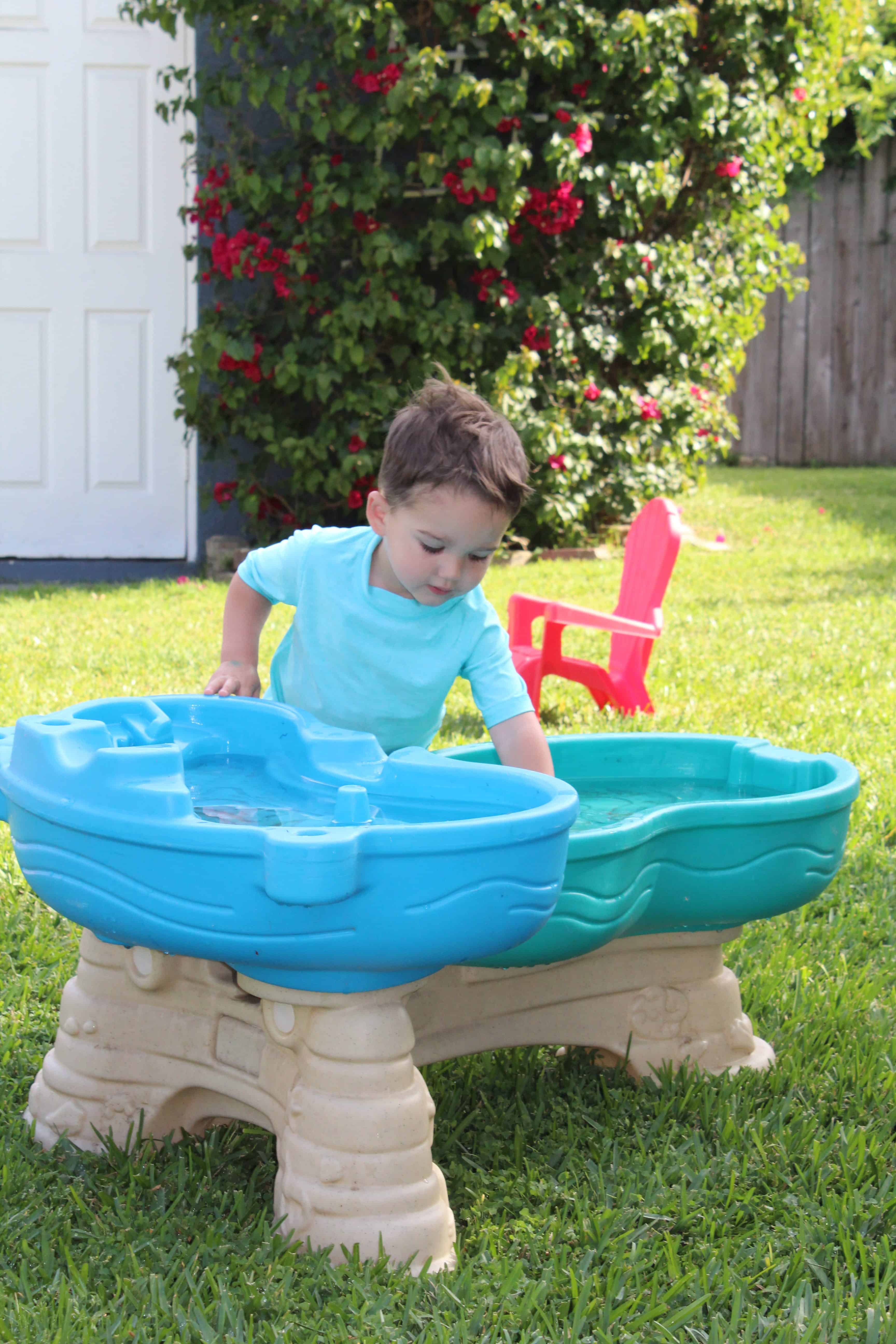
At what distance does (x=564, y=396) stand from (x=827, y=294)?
5525 mm

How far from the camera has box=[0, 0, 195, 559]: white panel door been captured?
249 inches

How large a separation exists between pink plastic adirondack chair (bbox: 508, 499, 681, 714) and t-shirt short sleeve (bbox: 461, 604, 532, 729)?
149 centimetres

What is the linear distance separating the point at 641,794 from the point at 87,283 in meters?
5.04

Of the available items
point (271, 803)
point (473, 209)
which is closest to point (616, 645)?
point (271, 803)

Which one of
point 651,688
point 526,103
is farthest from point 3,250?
point 651,688

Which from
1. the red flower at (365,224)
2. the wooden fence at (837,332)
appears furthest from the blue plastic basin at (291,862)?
the wooden fence at (837,332)

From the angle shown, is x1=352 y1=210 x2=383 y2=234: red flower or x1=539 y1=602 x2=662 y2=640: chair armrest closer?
x1=539 y1=602 x2=662 y2=640: chair armrest

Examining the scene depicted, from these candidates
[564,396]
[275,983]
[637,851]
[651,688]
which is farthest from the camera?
[564,396]

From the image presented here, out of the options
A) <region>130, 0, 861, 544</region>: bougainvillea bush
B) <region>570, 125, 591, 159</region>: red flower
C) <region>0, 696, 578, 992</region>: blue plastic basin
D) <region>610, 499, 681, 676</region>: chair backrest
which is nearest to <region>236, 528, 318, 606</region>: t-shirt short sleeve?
<region>0, 696, 578, 992</region>: blue plastic basin

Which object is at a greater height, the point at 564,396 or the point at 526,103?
the point at 526,103

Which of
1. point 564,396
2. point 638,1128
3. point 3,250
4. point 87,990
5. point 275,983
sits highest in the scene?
point 3,250

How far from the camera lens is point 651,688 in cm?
413

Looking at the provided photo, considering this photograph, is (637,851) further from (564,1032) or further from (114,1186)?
(114,1186)

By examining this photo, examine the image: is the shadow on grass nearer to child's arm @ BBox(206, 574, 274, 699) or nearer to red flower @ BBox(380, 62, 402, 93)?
red flower @ BBox(380, 62, 402, 93)
